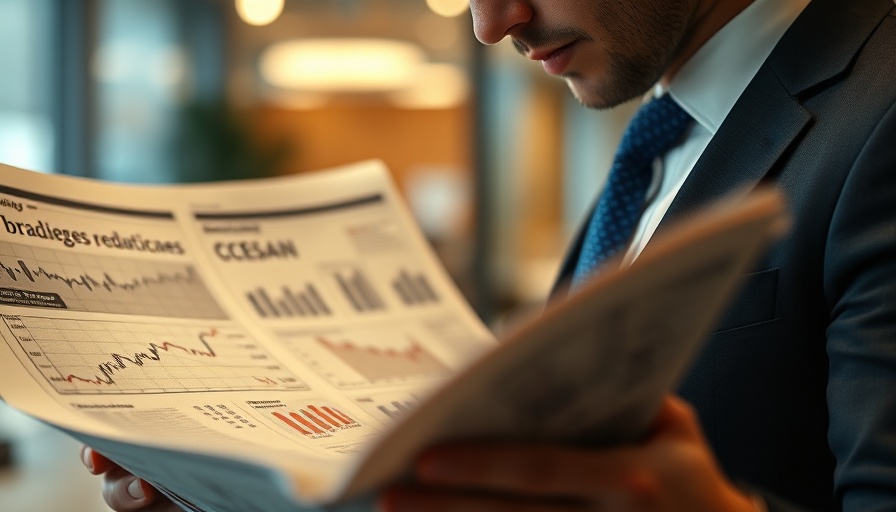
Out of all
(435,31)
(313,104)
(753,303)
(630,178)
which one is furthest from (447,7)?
(753,303)

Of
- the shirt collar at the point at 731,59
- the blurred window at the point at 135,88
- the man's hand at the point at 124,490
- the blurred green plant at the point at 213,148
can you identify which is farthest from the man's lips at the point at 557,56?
the blurred window at the point at 135,88

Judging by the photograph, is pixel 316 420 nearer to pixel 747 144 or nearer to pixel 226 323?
pixel 226 323

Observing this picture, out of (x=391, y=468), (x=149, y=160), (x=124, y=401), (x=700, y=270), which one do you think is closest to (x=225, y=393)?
(x=124, y=401)

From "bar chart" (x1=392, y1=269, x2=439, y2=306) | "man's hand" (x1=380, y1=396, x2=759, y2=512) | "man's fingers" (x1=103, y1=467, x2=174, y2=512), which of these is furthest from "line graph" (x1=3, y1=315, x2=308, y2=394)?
"man's hand" (x1=380, y1=396, x2=759, y2=512)

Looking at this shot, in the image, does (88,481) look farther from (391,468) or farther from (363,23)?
(363,23)

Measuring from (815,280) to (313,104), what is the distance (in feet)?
12.6

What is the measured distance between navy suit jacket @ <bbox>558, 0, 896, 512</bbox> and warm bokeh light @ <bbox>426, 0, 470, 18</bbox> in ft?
11.8

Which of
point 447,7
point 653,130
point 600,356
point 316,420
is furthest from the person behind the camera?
point 447,7

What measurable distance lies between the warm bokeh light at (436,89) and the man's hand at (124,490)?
3672 mm

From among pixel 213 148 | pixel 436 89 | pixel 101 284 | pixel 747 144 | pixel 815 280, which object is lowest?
pixel 815 280

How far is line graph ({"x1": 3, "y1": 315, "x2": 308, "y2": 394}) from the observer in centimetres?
65

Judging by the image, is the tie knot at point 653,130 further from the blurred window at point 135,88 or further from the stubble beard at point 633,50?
the blurred window at point 135,88

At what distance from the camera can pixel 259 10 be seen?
4.31 meters

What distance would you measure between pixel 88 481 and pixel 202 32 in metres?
3.00
